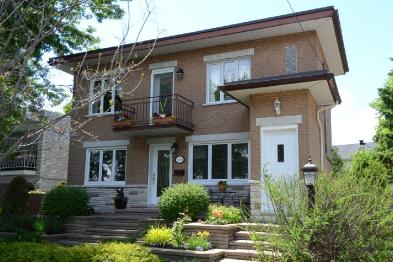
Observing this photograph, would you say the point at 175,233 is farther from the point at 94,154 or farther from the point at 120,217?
the point at 94,154

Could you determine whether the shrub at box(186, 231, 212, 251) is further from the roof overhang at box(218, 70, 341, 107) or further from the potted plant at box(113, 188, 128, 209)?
the potted plant at box(113, 188, 128, 209)

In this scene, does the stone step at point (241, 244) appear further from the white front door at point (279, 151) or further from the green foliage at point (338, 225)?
the green foliage at point (338, 225)

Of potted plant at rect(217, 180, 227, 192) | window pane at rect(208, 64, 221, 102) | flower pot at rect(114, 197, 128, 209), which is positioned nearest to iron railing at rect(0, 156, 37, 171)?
Answer: flower pot at rect(114, 197, 128, 209)

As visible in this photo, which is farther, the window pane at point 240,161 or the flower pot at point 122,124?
the flower pot at point 122,124

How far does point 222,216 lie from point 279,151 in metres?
2.67

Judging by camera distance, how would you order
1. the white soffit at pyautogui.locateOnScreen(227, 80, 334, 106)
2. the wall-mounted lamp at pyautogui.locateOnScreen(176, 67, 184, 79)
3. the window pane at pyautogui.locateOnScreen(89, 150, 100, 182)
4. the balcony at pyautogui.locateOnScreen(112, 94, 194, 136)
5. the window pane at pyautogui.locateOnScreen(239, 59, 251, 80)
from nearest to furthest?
the white soffit at pyautogui.locateOnScreen(227, 80, 334, 106) < the balcony at pyautogui.locateOnScreen(112, 94, 194, 136) < the window pane at pyautogui.locateOnScreen(239, 59, 251, 80) < the wall-mounted lamp at pyautogui.locateOnScreen(176, 67, 184, 79) < the window pane at pyautogui.locateOnScreen(89, 150, 100, 182)

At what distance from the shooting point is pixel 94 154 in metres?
17.7

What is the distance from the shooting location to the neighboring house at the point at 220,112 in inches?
489

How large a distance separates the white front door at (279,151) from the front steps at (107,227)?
364 cm

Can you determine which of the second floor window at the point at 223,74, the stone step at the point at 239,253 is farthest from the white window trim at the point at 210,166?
the stone step at the point at 239,253

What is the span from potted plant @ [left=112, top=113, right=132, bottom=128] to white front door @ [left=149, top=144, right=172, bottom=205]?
1419mm

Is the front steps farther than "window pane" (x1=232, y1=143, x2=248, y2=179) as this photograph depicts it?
No

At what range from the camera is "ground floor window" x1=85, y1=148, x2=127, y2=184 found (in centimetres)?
1686

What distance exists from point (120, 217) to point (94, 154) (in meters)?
4.68
